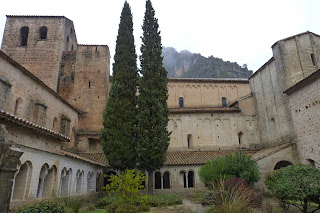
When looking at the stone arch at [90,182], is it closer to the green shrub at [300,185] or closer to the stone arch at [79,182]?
the stone arch at [79,182]

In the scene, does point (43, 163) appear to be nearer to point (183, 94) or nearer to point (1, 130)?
point (1, 130)

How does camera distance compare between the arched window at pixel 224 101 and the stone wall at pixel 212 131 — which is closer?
the stone wall at pixel 212 131

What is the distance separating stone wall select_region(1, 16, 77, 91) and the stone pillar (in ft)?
68.2

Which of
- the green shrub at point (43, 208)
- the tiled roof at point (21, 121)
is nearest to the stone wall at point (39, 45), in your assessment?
→ the tiled roof at point (21, 121)

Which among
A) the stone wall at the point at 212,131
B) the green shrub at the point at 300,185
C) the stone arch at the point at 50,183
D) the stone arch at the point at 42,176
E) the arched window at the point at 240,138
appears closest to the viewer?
the green shrub at the point at 300,185

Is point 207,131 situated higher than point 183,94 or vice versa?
point 183,94

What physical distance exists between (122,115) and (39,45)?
14.5 meters

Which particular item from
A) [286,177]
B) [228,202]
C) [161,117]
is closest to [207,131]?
[161,117]

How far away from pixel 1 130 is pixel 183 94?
25.1 meters

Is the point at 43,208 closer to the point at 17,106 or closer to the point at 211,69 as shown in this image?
the point at 17,106

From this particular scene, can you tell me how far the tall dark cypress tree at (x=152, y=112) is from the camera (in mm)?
16547

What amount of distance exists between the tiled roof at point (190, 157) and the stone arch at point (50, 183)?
11220 mm

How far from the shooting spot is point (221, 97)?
28.9 metres

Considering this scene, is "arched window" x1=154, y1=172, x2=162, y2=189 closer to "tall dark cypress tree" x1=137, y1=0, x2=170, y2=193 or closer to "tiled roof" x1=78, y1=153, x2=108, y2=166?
"tall dark cypress tree" x1=137, y1=0, x2=170, y2=193
